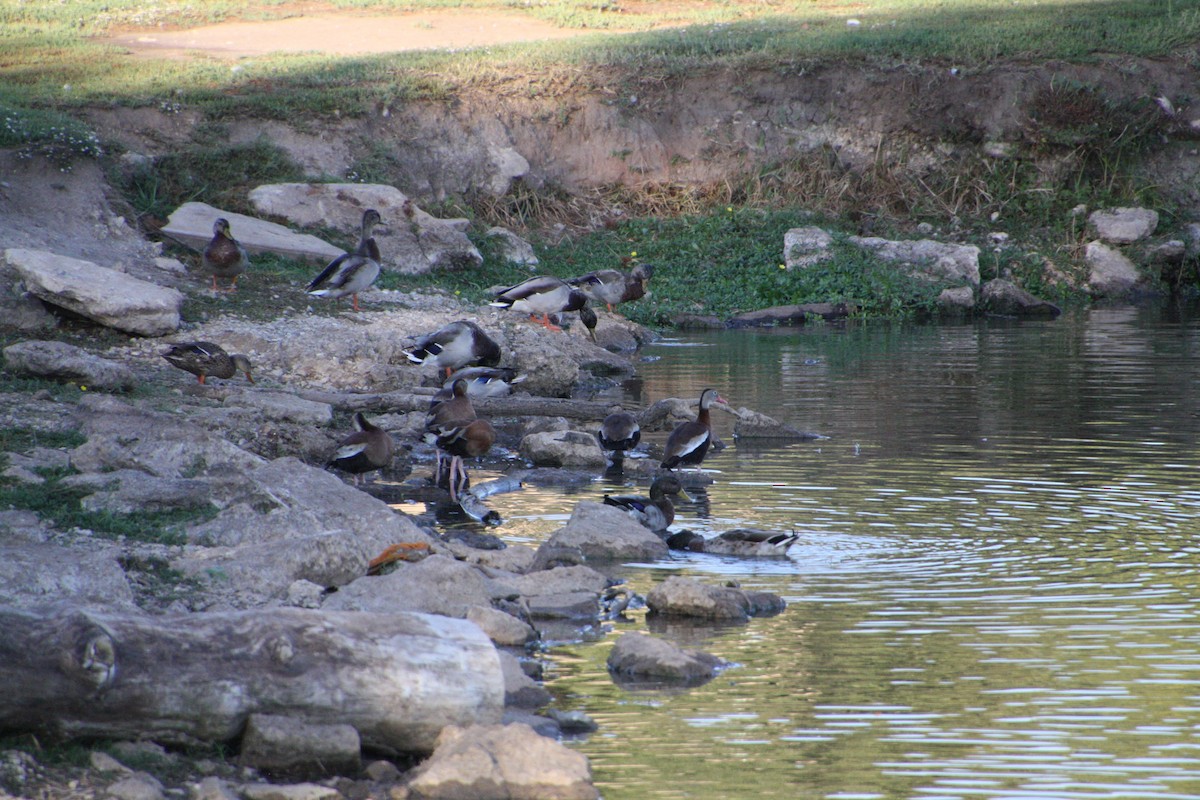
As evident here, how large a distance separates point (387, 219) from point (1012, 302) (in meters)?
10.3

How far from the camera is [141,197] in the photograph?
20.6m

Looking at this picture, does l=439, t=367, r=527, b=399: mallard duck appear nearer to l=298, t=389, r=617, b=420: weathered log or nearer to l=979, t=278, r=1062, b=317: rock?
l=298, t=389, r=617, b=420: weathered log

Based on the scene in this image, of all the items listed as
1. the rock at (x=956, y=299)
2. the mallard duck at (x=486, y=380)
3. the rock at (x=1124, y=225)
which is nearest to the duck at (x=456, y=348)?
the mallard duck at (x=486, y=380)

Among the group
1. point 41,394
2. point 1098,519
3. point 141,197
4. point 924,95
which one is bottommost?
point 1098,519

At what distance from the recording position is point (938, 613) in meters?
7.28

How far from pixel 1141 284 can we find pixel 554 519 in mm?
19182

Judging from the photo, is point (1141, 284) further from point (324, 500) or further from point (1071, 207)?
point (324, 500)

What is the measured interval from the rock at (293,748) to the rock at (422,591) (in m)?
1.56

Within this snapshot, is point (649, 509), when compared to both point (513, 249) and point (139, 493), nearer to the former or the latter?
point (139, 493)

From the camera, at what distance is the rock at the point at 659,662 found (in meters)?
6.36

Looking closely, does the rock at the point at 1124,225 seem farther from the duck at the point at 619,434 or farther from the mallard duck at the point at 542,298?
the duck at the point at 619,434

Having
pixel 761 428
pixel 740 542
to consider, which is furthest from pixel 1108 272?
pixel 740 542

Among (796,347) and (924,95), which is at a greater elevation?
(924,95)

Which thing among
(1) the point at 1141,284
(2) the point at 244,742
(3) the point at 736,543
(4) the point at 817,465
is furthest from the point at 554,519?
(1) the point at 1141,284
